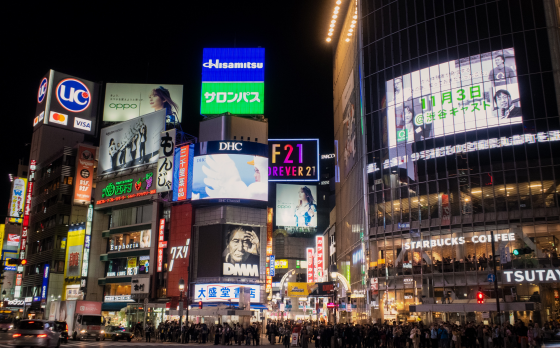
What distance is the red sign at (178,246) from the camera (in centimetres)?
5956

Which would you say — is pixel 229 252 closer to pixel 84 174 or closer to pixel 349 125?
pixel 349 125

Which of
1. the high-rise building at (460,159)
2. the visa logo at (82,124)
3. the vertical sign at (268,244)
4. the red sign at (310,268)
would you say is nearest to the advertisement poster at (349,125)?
the high-rise building at (460,159)

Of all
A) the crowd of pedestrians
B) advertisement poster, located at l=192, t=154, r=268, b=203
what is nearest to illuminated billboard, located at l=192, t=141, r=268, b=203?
advertisement poster, located at l=192, t=154, r=268, b=203

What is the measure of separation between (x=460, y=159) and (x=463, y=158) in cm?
27

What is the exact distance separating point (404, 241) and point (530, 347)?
2291 cm

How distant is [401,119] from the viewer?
169 ft

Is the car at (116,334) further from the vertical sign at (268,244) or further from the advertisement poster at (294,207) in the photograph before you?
the advertisement poster at (294,207)

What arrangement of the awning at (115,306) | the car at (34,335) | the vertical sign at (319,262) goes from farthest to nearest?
the vertical sign at (319,262) < the awning at (115,306) < the car at (34,335)

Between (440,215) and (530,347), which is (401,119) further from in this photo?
(530,347)

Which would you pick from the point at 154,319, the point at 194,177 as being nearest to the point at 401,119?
the point at 194,177

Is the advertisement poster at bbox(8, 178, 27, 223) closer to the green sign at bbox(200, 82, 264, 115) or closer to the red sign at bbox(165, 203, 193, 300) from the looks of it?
the red sign at bbox(165, 203, 193, 300)

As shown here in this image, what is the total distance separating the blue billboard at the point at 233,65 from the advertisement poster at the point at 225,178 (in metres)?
12.8

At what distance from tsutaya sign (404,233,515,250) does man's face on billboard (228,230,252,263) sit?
1975 centimetres

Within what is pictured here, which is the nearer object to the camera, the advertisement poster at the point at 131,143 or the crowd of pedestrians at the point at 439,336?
the crowd of pedestrians at the point at 439,336
